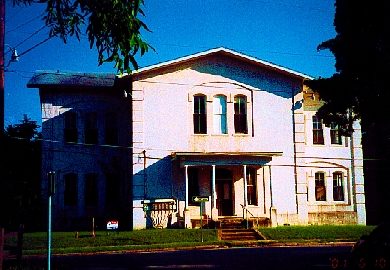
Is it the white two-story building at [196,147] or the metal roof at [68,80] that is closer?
the white two-story building at [196,147]

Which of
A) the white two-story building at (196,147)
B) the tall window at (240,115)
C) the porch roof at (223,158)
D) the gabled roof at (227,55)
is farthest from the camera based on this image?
the tall window at (240,115)

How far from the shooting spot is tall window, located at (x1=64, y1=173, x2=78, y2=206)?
1176 inches

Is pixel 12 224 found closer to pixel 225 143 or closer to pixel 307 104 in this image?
pixel 225 143

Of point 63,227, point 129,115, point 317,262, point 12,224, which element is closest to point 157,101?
point 129,115

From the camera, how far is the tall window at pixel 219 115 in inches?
1138

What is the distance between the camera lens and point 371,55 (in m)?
17.7

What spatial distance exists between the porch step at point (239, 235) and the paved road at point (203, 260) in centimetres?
481

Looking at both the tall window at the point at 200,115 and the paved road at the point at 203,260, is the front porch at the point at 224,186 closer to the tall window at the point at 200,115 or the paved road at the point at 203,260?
the tall window at the point at 200,115

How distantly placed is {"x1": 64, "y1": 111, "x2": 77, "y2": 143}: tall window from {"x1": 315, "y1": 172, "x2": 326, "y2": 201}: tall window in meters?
16.2

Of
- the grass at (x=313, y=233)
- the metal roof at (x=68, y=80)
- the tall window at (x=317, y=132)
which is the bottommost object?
the grass at (x=313, y=233)

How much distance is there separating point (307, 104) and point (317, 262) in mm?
18113

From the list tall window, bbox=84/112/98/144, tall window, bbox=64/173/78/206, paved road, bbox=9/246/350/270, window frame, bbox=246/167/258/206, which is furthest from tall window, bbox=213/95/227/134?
paved road, bbox=9/246/350/270

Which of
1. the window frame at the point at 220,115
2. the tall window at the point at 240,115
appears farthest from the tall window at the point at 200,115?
the tall window at the point at 240,115

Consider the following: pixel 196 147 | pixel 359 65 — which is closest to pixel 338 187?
pixel 196 147
